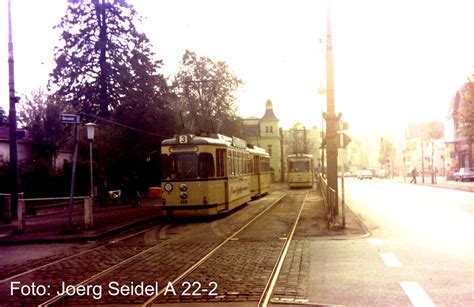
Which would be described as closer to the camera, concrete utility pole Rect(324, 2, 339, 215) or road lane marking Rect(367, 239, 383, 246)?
road lane marking Rect(367, 239, 383, 246)

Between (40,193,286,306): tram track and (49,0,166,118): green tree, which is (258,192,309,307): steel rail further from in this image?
(49,0,166,118): green tree

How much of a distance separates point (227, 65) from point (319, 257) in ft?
171

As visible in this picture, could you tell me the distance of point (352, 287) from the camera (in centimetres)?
816

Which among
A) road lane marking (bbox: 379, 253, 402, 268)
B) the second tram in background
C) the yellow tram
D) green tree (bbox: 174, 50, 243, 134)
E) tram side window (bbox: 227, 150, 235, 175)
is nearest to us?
road lane marking (bbox: 379, 253, 402, 268)

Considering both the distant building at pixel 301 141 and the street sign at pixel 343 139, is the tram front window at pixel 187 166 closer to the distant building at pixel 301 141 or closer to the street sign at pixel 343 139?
the street sign at pixel 343 139

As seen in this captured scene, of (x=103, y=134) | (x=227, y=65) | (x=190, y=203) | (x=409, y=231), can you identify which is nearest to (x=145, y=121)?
(x=103, y=134)

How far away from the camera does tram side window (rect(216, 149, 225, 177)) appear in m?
20.5

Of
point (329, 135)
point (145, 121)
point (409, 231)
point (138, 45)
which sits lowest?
point (409, 231)

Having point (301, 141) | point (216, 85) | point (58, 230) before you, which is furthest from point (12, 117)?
point (301, 141)

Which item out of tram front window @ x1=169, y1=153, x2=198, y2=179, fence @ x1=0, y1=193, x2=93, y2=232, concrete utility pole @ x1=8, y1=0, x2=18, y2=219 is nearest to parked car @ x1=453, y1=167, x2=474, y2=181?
fence @ x1=0, y1=193, x2=93, y2=232

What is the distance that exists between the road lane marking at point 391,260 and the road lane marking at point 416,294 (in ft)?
5.13

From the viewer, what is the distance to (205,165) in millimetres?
19750

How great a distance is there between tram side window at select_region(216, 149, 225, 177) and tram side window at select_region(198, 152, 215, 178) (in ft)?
1.78

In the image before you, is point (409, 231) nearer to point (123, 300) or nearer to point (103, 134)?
point (123, 300)
